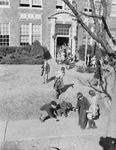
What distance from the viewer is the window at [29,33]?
22.3m

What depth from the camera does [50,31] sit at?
22.4m

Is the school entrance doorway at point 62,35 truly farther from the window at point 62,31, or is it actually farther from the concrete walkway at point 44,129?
the concrete walkway at point 44,129

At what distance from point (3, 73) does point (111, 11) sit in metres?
13.8

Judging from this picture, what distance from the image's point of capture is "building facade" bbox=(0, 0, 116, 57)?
71.6 ft

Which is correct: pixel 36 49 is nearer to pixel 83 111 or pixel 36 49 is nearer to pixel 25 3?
pixel 25 3

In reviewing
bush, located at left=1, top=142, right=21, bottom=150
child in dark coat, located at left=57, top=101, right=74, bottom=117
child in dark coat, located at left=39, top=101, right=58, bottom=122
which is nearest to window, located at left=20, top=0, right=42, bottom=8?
child in dark coat, located at left=57, top=101, right=74, bottom=117

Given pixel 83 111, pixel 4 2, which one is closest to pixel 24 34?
pixel 4 2

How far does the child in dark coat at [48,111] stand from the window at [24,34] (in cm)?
1308

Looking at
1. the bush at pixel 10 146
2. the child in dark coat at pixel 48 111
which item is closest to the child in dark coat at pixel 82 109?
the child in dark coat at pixel 48 111

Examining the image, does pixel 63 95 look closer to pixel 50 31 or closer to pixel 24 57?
pixel 24 57

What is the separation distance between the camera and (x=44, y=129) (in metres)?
9.35

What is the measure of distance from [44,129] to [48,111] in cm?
91

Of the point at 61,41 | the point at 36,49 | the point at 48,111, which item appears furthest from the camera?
the point at 61,41

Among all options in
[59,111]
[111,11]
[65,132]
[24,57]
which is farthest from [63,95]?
[111,11]
